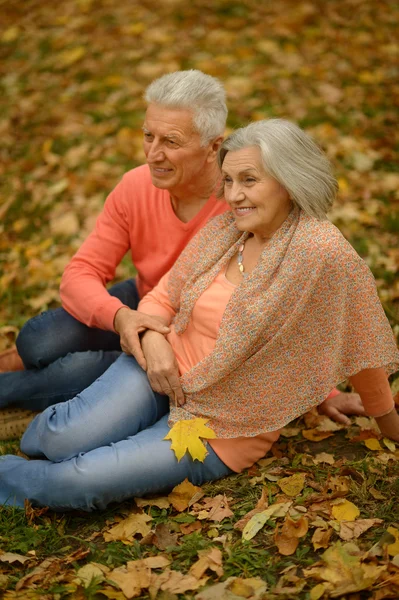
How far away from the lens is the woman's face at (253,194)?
2.67 m

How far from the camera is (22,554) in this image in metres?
2.67

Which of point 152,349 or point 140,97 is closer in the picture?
point 152,349

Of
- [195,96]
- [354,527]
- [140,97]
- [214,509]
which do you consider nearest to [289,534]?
[354,527]

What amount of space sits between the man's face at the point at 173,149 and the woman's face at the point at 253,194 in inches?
13.1

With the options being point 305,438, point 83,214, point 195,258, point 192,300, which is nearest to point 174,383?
point 192,300

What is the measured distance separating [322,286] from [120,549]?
1.26 m

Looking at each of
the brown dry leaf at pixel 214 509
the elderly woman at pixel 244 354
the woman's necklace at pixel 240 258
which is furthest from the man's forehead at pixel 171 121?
the brown dry leaf at pixel 214 509

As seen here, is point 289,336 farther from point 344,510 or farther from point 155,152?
point 155,152

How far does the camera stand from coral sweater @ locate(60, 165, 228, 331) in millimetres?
3246

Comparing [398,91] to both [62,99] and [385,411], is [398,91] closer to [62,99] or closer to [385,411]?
[62,99]

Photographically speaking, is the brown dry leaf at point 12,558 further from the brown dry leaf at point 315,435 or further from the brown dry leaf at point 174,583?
the brown dry leaf at point 315,435

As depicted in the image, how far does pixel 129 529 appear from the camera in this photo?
273 cm

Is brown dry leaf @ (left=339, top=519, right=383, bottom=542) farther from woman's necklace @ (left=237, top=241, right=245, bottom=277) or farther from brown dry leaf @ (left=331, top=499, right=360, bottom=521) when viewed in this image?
woman's necklace @ (left=237, top=241, right=245, bottom=277)

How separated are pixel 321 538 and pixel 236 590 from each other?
378 millimetres
